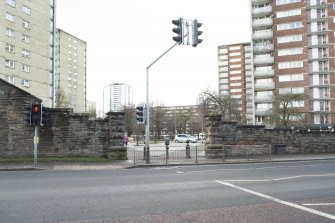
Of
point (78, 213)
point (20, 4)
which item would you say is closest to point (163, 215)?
point (78, 213)

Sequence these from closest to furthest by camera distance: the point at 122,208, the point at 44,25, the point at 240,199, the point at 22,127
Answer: the point at 122,208 < the point at 240,199 < the point at 22,127 < the point at 44,25

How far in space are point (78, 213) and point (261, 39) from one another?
73.7 metres

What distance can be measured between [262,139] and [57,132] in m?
14.8

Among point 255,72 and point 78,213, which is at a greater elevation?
point 255,72

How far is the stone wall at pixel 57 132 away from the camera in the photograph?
22.0 metres

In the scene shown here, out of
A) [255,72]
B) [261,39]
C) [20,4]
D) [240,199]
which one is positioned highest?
[20,4]

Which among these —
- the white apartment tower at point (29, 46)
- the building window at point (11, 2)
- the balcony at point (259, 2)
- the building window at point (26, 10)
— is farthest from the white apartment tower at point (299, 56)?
the building window at point (11, 2)

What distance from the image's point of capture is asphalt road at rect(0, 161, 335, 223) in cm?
705

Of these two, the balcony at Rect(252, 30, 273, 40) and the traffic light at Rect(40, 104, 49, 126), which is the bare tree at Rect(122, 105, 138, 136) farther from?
the traffic light at Rect(40, 104, 49, 126)

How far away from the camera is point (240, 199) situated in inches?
353

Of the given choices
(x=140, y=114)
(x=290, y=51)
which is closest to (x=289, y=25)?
(x=290, y=51)

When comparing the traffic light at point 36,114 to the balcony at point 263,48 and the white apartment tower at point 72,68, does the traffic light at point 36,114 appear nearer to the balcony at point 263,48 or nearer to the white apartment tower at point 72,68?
the balcony at point 263,48

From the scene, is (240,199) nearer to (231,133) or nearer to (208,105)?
(231,133)

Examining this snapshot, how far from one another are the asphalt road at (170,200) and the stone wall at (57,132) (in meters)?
10.1
